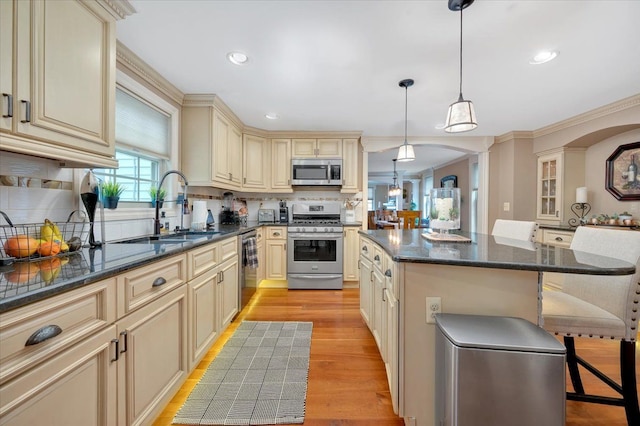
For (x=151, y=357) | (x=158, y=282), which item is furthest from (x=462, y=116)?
(x=151, y=357)

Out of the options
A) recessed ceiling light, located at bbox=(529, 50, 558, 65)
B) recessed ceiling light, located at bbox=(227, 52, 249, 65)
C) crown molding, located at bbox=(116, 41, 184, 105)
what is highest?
recessed ceiling light, located at bbox=(227, 52, 249, 65)

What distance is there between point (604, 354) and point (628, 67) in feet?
7.62

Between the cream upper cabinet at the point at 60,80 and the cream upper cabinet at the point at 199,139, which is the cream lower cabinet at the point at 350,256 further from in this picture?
the cream upper cabinet at the point at 60,80

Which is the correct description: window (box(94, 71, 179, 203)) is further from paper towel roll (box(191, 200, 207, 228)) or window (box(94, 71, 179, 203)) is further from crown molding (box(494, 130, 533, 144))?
crown molding (box(494, 130, 533, 144))

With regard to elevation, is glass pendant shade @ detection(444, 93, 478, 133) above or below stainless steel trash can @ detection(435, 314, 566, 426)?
above

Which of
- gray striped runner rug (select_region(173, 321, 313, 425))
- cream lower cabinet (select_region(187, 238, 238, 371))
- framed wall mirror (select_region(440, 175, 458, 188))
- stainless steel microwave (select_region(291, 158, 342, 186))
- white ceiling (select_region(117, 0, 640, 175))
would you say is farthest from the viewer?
framed wall mirror (select_region(440, 175, 458, 188))

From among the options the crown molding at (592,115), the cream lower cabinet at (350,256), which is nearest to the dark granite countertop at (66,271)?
the cream lower cabinet at (350,256)

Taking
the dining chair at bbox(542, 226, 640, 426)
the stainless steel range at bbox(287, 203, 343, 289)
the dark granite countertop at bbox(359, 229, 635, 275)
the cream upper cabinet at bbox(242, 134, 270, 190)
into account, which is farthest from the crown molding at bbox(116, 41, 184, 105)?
the dining chair at bbox(542, 226, 640, 426)

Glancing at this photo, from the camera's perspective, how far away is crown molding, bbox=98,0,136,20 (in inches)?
54.0

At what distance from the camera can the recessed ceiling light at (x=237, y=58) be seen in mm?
2041

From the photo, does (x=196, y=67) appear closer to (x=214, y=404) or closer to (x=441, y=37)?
(x=441, y=37)

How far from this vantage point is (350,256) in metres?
3.76

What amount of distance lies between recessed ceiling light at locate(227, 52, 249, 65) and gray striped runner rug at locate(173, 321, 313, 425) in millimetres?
2315

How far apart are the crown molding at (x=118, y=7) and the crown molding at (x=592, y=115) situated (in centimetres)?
448
